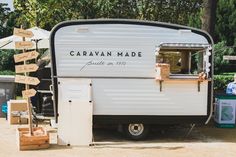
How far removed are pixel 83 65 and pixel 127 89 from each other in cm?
101

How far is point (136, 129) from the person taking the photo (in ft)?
36.7

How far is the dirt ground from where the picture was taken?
9.80m

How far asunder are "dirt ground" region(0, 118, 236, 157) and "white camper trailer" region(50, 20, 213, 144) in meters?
0.45

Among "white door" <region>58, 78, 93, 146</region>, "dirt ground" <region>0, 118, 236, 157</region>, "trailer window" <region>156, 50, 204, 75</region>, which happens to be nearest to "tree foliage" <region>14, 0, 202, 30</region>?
"dirt ground" <region>0, 118, 236, 157</region>

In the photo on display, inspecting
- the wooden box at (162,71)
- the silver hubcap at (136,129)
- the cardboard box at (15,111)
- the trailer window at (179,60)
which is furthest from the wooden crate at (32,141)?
the cardboard box at (15,111)

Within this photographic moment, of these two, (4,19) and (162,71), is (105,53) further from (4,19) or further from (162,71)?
(4,19)

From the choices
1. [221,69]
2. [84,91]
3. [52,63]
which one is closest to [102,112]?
[84,91]

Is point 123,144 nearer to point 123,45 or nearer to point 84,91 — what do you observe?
point 84,91

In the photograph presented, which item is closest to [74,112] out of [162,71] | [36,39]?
[162,71]

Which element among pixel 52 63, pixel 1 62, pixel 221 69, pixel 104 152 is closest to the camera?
pixel 104 152

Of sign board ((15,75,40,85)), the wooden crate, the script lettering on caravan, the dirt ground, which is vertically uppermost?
the script lettering on caravan

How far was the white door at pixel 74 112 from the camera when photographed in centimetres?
1053

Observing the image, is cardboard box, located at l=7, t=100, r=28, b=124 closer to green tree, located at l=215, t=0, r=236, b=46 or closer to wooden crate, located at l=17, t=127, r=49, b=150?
wooden crate, located at l=17, t=127, r=49, b=150

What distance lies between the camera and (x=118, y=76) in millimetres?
10797
